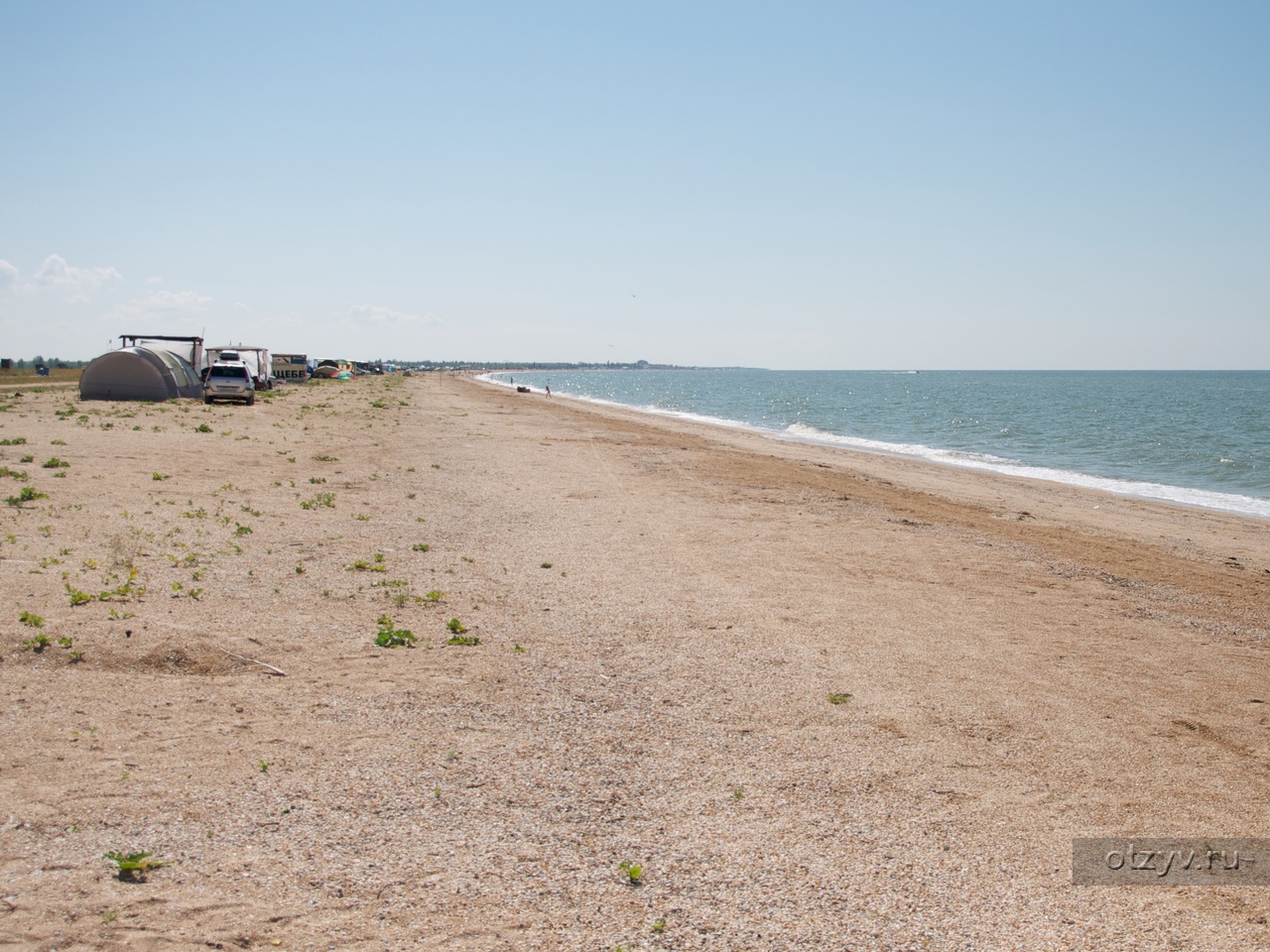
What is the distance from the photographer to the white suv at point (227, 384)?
129 ft

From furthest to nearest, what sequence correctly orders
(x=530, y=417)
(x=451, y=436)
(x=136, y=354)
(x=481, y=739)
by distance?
(x=530, y=417) → (x=136, y=354) → (x=451, y=436) → (x=481, y=739)

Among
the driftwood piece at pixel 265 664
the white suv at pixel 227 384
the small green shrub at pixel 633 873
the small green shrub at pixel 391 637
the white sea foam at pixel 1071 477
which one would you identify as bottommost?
the small green shrub at pixel 633 873

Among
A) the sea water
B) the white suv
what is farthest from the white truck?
the sea water

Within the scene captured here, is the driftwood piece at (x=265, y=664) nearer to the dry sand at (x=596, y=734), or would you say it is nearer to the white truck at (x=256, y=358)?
the dry sand at (x=596, y=734)

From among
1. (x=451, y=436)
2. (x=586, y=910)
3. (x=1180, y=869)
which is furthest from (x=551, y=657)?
(x=451, y=436)

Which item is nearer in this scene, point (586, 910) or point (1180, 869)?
point (586, 910)

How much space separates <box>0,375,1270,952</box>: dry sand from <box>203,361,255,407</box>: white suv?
87.4 ft

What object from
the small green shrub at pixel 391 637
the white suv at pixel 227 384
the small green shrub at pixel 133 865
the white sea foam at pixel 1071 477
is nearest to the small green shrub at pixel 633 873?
the small green shrub at pixel 133 865

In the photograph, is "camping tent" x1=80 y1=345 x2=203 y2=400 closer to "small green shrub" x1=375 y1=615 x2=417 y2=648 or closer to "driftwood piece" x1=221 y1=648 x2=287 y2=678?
"small green shrub" x1=375 y1=615 x2=417 y2=648

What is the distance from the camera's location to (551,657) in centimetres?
811

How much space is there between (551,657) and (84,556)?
19.8ft

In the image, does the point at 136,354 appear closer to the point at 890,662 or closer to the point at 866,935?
the point at 890,662

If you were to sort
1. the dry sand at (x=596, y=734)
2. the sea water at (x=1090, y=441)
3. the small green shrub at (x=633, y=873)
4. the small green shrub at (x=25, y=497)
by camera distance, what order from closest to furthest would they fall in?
the dry sand at (x=596, y=734), the small green shrub at (x=633, y=873), the small green shrub at (x=25, y=497), the sea water at (x=1090, y=441)

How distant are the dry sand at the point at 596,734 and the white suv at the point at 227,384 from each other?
26652 millimetres
